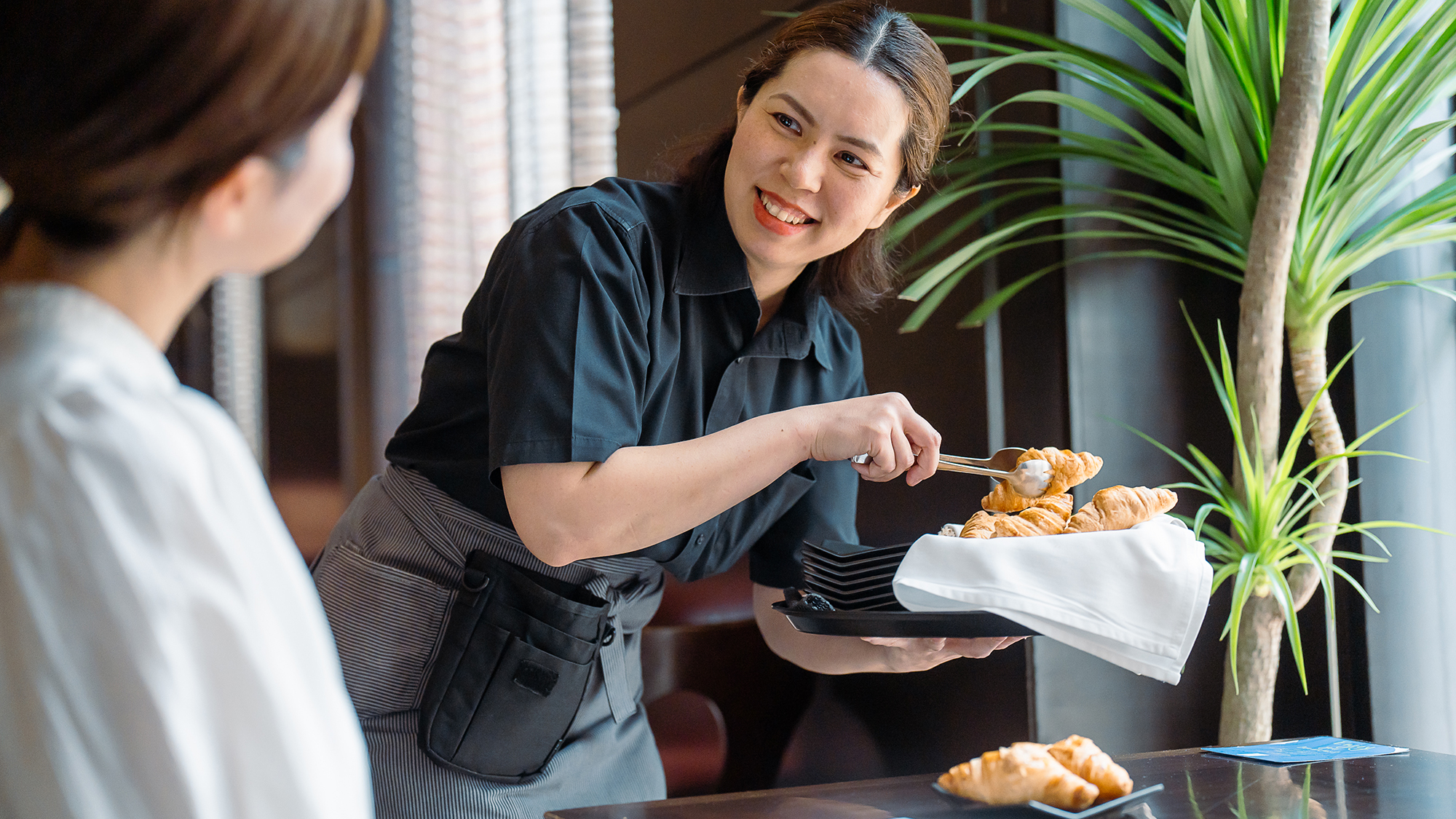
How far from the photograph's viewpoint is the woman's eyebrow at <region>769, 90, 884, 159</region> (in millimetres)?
1378

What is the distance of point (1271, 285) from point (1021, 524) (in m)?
0.62

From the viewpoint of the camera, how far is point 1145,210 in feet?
6.11

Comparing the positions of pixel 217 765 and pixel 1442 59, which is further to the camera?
pixel 1442 59

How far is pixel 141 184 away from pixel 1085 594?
874 mm

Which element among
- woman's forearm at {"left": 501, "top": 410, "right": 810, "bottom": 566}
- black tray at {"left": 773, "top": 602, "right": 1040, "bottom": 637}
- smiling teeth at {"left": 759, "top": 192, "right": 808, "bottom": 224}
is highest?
smiling teeth at {"left": 759, "top": 192, "right": 808, "bottom": 224}

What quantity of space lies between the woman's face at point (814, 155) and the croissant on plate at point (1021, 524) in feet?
1.39

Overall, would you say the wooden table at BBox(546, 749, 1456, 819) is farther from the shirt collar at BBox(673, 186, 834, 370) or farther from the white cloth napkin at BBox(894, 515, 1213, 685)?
the shirt collar at BBox(673, 186, 834, 370)

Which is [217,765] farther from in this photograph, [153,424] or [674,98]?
[674,98]

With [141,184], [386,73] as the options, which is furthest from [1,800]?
[386,73]

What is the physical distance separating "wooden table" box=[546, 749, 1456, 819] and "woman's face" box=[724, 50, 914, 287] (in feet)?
2.24

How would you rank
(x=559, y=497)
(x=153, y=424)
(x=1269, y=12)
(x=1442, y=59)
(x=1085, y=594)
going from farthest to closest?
1. (x=1269, y=12)
2. (x=1442, y=59)
3. (x=559, y=497)
4. (x=1085, y=594)
5. (x=153, y=424)

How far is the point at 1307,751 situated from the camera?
121cm

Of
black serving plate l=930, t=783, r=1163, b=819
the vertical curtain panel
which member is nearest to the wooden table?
black serving plate l=930, t=783, r=1163, b=819

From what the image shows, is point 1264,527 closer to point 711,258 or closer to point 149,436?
point 711,258
